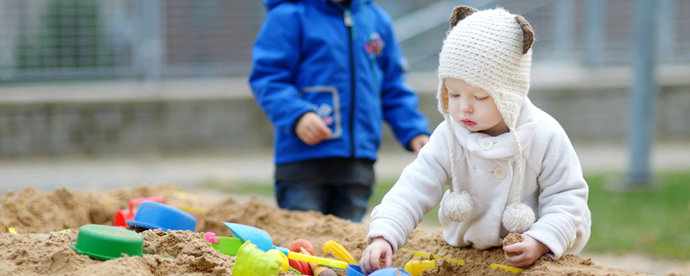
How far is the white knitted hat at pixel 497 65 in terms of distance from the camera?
188 centimetres

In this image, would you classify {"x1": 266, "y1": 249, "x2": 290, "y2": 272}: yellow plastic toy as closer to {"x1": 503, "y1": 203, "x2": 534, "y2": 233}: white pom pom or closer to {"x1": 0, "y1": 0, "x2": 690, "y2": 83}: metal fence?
{"x1": 503, "y1": 203, "x2": 534, "y2": 233}: white pom pom

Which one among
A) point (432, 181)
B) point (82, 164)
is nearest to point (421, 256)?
point (432, 181)

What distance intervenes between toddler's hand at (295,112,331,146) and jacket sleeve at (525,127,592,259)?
3.44ft

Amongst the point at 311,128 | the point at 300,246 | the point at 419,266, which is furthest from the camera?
the point at 311,128

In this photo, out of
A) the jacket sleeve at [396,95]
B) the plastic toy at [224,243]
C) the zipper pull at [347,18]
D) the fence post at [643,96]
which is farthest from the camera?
the fence post at [643,96]

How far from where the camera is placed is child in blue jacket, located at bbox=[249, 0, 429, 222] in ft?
9.88

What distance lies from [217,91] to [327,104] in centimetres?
465

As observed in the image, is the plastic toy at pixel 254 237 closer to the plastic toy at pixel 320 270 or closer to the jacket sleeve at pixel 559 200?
the plastic toy at pixel 320 270

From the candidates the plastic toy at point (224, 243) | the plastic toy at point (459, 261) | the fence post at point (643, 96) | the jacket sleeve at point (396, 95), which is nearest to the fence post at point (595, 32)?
the fence post at point (643, 96)

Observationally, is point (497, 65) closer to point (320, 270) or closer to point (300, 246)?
point (320, 270)

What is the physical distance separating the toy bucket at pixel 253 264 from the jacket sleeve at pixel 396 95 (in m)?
1.55

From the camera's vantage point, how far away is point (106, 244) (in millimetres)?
1877

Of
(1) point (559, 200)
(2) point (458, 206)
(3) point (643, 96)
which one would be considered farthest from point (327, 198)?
(3) point (643, 96)

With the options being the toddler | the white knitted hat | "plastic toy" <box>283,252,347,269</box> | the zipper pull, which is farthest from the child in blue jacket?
the white knitted hat
